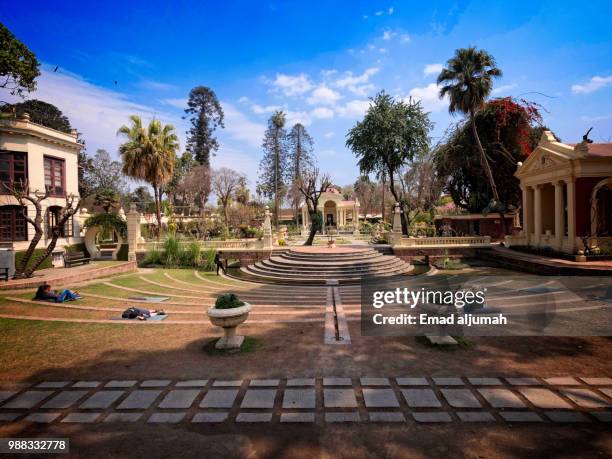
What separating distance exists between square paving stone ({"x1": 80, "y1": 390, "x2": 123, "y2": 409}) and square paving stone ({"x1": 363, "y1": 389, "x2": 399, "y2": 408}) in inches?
156

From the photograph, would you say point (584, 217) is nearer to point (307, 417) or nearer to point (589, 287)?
point (589, 287)

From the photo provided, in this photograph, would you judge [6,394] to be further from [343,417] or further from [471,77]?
[471,77]

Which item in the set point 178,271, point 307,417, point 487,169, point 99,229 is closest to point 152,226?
point 99,229

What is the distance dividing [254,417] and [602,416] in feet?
15.6

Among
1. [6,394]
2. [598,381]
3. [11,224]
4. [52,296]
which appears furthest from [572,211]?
[11,224]

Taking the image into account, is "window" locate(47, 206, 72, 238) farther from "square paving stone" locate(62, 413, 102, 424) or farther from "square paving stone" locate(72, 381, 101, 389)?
"square paving stone" locate(62, 413, 102, 424)

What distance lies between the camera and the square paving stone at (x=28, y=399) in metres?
5.01

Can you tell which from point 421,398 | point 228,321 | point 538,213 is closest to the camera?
point 421,398

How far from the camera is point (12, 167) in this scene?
19.8 meters

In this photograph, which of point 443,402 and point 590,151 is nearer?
point 443,402

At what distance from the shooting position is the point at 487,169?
28.0 m

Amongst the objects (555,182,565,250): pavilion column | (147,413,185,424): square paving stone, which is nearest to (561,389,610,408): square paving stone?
(147,413,185,424): square paving stone

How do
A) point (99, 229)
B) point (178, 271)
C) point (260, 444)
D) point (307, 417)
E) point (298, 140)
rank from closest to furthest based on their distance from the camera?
point (260, 444), point (307, 417), point (178, 271), point (99, 229), point (298, 140)

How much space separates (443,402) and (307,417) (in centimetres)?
207
